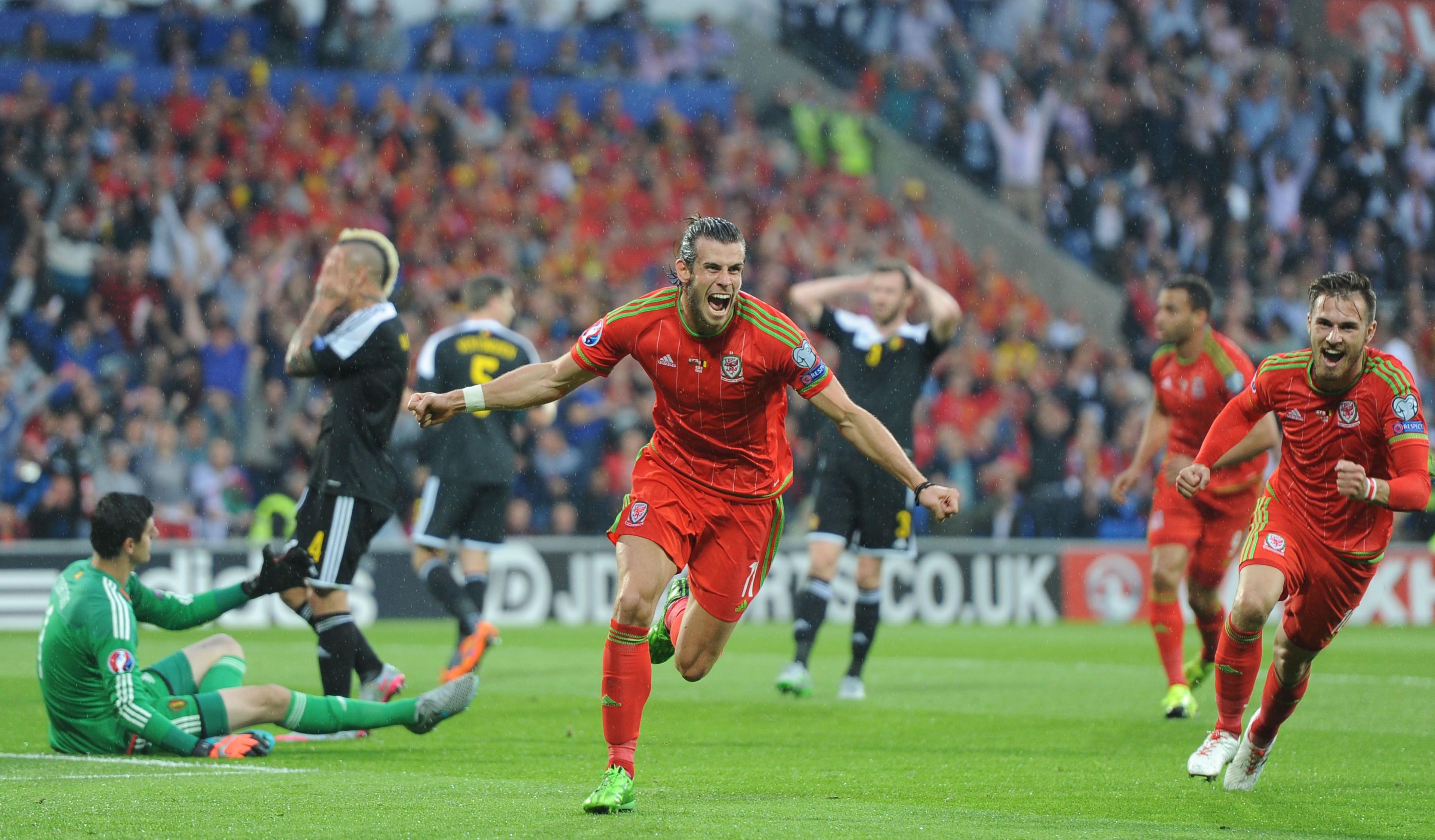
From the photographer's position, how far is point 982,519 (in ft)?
62.4

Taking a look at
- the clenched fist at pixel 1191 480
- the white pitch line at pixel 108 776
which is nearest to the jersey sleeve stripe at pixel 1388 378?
the clenched fist at pixel 1191 480

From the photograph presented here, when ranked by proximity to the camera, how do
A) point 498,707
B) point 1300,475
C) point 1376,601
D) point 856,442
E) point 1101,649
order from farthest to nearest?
1. point 1376,601
2. point 1101,649
3. point 498,707
4. point 1300,475
5. point 856,442

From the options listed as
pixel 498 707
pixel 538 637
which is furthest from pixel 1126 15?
pixel 498 707

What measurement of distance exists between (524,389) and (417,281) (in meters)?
12.9

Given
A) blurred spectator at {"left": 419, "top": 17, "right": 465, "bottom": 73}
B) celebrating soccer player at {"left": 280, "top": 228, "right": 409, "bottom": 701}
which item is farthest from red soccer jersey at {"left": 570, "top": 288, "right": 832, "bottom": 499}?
blurred spectator at {"left": 419, "top": 17, "right": 465, "bottom": 73}

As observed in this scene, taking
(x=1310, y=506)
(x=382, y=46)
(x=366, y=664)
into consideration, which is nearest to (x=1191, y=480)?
(x=1310, y=506)

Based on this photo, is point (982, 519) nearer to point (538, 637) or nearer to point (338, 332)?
point (538, 637)

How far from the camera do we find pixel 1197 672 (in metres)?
10.1

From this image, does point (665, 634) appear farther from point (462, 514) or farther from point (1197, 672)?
point (1197, 672)

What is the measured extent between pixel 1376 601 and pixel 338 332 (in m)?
13.6

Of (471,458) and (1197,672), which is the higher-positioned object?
(471,458)

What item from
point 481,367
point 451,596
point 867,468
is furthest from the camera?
Answer: point 481,367

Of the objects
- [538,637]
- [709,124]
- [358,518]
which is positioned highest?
[709,124]

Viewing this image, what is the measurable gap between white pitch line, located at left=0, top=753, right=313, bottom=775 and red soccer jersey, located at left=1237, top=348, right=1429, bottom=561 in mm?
4329
